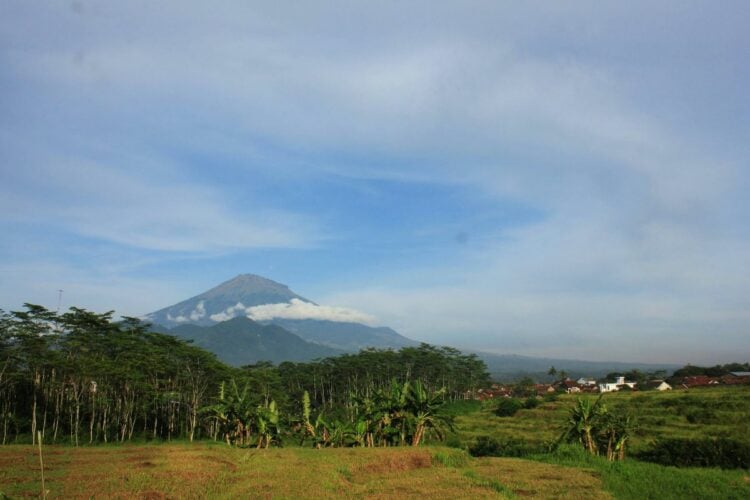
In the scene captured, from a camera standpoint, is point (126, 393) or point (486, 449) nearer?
point (486, 449)

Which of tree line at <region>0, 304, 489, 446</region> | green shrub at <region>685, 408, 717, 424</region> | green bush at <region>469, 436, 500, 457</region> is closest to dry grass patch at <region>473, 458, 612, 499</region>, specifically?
tree line at <region>0, 304, 489, 446</region>

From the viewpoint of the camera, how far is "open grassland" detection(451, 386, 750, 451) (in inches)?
1228

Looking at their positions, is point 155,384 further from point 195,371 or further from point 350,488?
point 350,488

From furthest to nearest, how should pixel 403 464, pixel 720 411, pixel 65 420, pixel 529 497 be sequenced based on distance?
pixel 65 420 → pixel 720 411 → pixel 403 464 → pixel 529 497

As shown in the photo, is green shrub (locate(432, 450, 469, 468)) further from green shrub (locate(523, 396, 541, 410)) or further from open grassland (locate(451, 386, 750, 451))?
green shrub (locate(523, 396, 541, 410))

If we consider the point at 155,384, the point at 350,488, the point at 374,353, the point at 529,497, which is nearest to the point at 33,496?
the point at 350,488

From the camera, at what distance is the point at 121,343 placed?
38781 mm

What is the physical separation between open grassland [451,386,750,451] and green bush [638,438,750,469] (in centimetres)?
813

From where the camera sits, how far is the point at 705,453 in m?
17.1

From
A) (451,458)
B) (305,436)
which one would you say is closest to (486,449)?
(451,458)

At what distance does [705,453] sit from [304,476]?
1492cm

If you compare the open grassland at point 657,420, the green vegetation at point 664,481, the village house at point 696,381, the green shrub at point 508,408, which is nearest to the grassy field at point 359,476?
the green vegetation at point 664,481

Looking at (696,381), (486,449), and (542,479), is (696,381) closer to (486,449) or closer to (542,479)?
(486,449)

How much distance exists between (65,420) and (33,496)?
3494 cm
